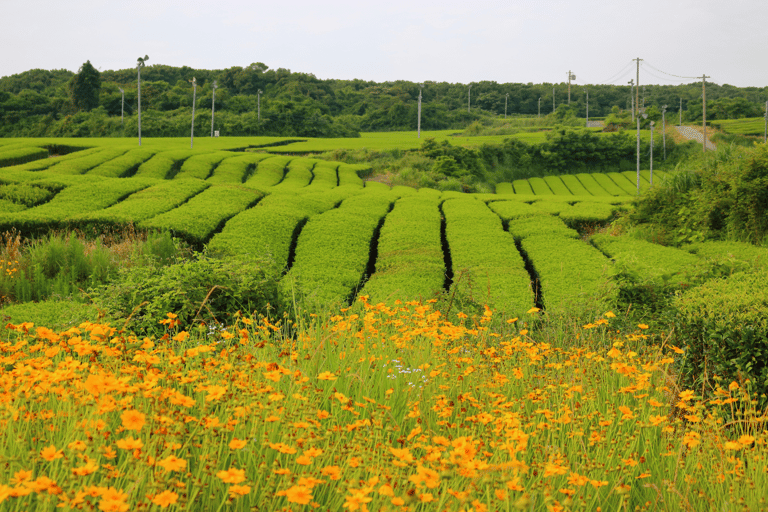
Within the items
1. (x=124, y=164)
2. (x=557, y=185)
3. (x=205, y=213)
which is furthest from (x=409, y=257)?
(x=557, y=185)

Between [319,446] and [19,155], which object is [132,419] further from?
[19,155]

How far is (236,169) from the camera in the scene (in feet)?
96.0

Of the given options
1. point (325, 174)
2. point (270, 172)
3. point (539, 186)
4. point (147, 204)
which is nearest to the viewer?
point (147, 204)

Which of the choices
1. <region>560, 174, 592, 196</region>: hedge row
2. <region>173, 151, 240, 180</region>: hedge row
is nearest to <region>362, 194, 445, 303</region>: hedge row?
<region>173, 151, 240, 180</region>: hedge row

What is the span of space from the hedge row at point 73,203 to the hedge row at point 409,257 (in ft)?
25.8

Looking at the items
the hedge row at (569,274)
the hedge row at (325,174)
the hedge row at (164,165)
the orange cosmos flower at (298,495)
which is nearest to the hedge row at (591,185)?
the hedge row at (325,174)

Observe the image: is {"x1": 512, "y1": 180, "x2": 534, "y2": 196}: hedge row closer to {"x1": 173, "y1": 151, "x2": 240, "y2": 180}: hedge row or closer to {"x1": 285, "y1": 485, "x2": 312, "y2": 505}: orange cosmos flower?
{"x1": 173, "y1": 151, "x2": 240, "y2": 180}: hedge row

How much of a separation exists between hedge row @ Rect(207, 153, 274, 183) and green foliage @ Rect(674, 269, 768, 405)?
2424cm

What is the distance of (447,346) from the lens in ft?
16.2

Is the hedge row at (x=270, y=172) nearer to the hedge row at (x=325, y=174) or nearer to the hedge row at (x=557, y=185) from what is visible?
the hedge row at (x=325, y=174)

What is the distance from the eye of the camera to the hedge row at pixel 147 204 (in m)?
12.3

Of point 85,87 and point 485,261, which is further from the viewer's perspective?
point 85,87

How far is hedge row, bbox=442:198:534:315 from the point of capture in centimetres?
885

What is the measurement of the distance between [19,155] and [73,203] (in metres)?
20.2
